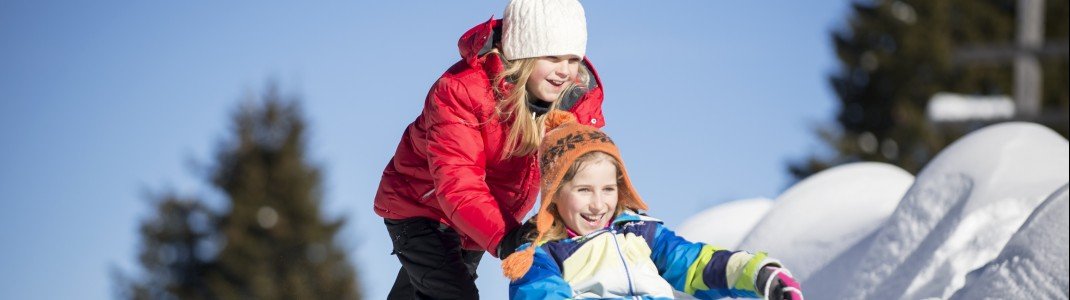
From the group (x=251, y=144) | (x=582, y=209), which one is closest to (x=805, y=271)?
(x=582, y=209)

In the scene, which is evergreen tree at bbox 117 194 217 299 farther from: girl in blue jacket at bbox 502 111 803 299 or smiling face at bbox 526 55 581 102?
girl in blue jacket at bbox 502 111 803 299

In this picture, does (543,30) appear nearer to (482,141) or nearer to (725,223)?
(482,141)

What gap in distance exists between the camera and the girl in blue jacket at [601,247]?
405 centimetres

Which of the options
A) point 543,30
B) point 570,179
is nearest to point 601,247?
point 570,179

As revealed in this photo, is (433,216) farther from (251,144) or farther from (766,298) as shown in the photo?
(251,144)

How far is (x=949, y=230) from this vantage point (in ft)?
19.5

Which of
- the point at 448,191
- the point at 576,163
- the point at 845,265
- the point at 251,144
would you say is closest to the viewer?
the point at 576,163

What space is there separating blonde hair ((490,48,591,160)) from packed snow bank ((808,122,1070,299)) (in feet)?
6.01

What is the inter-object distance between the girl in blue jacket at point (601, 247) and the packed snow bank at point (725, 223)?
299 centimetres

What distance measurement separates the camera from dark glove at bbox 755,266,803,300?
12.6 ft

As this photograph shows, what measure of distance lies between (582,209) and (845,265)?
8.14 feet

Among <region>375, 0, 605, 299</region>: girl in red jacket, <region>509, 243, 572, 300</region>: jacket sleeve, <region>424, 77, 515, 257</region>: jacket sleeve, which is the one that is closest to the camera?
<region>509, 243, 572, 300</region>: jacket sleeve

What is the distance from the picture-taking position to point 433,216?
5055 millimetres

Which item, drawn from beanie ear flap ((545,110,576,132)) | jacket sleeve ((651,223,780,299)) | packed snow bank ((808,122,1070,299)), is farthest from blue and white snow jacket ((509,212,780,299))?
packed snow bank ((808,122,1070,299))
